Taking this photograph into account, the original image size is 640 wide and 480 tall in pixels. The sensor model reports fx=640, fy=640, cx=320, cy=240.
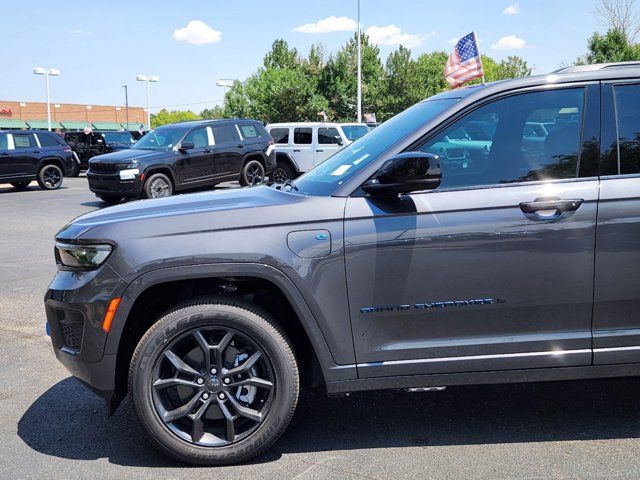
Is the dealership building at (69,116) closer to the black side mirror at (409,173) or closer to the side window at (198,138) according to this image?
the side window at (198,138)

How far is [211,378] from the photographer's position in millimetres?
3211

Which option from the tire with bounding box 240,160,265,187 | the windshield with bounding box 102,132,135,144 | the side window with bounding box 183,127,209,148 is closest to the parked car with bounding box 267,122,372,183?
the tire with bounding box 240,160,265,187

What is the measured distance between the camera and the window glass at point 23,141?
1869cm

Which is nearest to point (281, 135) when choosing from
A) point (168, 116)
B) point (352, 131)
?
point (352, 131)

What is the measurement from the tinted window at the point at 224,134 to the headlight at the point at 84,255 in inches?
523

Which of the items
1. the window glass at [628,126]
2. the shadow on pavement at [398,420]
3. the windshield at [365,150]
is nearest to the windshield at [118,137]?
the shadow on pavement at [398,420]

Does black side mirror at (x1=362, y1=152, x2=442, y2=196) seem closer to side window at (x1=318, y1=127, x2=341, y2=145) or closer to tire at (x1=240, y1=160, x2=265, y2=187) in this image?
tire at (x1=240, y1=160, x2=265, y2=187)

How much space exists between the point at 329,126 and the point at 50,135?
340 inches

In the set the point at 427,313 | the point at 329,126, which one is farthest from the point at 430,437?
the point at 329,126

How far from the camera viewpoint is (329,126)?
67.3ft

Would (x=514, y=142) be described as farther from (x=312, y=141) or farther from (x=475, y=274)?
(x=312, y=141)

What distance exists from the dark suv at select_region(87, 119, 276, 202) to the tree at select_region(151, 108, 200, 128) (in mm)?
129194

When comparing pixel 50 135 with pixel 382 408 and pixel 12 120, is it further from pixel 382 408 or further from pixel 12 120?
pixel 12 120

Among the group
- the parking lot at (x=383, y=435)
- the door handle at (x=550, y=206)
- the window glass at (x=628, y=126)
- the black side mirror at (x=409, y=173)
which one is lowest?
the parking lot at (x=383, y=435)
